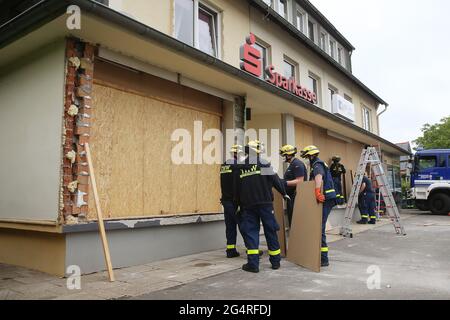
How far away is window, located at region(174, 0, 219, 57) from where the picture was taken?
740 centimetres

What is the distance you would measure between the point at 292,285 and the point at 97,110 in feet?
12.0

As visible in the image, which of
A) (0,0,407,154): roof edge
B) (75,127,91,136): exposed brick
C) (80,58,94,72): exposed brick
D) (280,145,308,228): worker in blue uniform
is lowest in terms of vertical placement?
(280,145,308,228): worker in blue uniform

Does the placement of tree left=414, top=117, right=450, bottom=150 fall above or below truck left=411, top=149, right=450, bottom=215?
above

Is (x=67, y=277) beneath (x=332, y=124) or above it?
beneath

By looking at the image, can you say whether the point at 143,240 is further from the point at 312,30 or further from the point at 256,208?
the point at 312,30

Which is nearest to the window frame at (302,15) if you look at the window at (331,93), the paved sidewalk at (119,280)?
the window at (331,93)

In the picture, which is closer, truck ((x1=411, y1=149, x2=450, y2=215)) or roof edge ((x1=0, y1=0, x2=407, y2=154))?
roof edge ((x1=0, y1=0, x2=407, y2=154))

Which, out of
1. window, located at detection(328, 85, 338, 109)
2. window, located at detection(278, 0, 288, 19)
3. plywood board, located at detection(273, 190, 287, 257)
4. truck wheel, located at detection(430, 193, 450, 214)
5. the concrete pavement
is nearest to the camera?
the concrete pavement

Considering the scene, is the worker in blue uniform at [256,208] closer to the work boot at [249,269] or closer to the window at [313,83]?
the work boot at [249,269]

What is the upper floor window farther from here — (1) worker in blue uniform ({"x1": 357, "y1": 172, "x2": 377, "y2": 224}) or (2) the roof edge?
(2) the roof edge

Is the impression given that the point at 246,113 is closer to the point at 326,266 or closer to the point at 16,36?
the point at 326,266

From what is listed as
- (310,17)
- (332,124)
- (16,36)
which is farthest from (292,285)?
(310,17)

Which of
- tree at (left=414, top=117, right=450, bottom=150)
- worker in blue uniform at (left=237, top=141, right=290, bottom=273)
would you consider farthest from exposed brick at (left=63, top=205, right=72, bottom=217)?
tree at (left=414, top=117, right=450, bottom=150)
